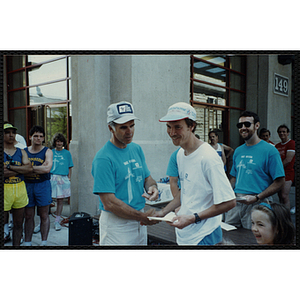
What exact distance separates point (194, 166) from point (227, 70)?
183 cm

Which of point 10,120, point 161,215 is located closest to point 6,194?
point 10,120

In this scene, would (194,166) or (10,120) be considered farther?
(10,120)

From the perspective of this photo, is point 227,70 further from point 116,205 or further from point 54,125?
point 54,125

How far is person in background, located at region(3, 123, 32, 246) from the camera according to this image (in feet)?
9.75

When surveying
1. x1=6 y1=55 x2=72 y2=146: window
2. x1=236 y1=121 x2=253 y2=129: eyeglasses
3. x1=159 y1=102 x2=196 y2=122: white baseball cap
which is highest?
x1=6 y1=55 x2=72 y2=146: window

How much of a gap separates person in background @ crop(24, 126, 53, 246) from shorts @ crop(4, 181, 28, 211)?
127 mm

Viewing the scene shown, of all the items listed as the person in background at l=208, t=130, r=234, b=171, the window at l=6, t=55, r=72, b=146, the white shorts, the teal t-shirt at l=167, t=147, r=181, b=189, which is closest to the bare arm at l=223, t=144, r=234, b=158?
the person in background at l=208, t=130, r=234, b=171

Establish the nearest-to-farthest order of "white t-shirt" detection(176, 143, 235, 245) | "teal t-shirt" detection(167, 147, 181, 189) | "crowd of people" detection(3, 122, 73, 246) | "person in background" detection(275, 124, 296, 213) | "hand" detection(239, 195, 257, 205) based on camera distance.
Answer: "white t-shirt" detection(176, 143, 235, 245)
"teal t-shirt" detection(167, 147, 181, 189)
"person in background" detection(275, 124, 296, 213)
"hand" detection(239, 195, 257, 205)
"crowd of people" detection(3, 122, 73, 246)

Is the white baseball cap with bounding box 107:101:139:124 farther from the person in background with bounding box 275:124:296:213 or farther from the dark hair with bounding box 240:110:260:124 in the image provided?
the person in background with bounding box 275:124:296:213

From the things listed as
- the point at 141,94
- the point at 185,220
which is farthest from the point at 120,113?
the point at 141,94

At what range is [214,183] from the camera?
216 cm

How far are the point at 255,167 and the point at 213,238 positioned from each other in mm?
977

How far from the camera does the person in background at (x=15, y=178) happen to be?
117 inches

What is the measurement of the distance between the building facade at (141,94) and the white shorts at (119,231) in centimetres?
86
